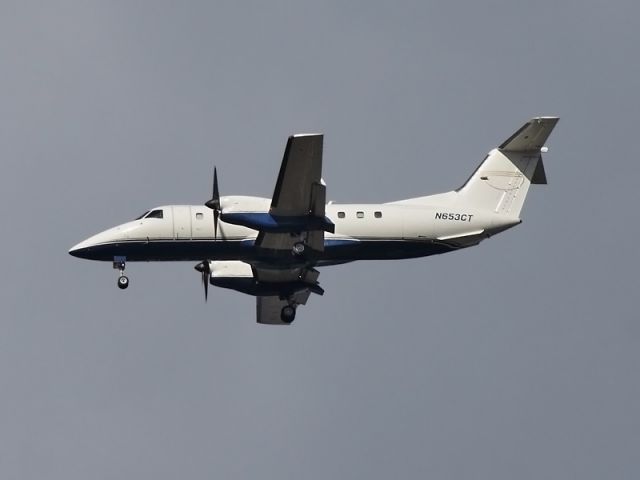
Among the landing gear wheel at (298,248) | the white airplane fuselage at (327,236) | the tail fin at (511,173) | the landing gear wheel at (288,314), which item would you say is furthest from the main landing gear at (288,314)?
the tail fin at (511,173)

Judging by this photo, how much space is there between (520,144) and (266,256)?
8634 mm

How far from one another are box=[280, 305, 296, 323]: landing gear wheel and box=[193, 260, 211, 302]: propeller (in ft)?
8.07

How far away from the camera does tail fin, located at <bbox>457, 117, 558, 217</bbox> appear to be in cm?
3988

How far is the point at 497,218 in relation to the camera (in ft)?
129

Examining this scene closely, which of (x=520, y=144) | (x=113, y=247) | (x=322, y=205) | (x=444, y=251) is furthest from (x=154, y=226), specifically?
(x=520, y=144)

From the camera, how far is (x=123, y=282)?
3772cm

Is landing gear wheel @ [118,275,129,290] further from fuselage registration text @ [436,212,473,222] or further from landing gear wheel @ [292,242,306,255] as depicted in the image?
fuselage registration text @ [436,212,473,222]

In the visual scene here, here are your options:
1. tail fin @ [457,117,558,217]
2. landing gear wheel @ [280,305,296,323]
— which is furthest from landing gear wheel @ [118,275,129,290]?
tail fin @ [457,117,558,217]

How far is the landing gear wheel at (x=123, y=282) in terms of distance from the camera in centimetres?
3772

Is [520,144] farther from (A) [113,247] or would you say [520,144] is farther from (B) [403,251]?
(A) [113,247]

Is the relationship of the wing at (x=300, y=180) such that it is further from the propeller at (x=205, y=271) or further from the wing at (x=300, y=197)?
the propeller at (x=205, y=271)

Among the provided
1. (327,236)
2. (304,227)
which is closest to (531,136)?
(327,236)

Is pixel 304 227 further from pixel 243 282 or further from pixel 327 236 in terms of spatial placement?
pixel 243 282

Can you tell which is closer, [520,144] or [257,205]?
[257,205]
